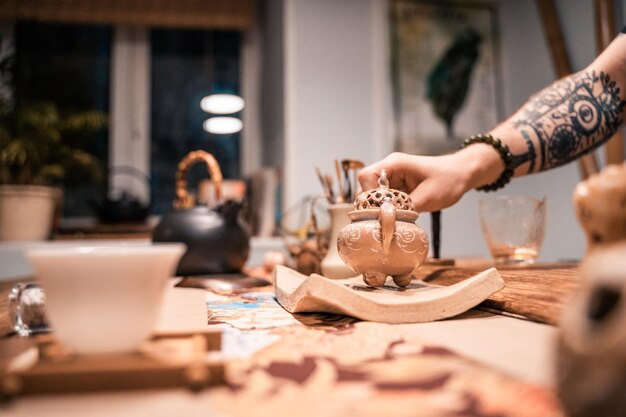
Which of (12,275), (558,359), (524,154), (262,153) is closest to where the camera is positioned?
(558,359)

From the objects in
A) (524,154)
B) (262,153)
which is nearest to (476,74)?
(262,153)

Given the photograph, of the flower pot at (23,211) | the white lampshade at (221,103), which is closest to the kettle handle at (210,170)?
the flower pot at (23,211)

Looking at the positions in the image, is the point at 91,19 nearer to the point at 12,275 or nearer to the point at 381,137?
the point at 12,275

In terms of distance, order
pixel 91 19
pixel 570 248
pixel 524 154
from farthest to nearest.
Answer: pixel 91 19, pixel 570 248, pixel 524 154

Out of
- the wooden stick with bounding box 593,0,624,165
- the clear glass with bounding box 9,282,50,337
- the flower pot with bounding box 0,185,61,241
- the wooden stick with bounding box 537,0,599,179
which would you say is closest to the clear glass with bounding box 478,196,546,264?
the clear glass with bounding box 9,282,50,337

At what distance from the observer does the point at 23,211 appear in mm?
2848

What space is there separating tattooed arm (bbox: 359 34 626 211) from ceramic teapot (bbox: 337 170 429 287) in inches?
10.6

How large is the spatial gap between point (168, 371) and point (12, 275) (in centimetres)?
283

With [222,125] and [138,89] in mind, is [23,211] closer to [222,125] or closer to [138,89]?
[138,89]

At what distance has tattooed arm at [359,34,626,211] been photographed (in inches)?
43.7

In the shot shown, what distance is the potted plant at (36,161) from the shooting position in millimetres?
2844

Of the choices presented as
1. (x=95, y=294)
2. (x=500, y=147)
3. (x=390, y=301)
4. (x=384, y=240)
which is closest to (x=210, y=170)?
(x=500, y=147)

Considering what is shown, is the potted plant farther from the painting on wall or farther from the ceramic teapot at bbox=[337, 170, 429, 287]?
the ceramic teapot at bbox=[337, 170, 429, 287]

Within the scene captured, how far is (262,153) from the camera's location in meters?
3.82
